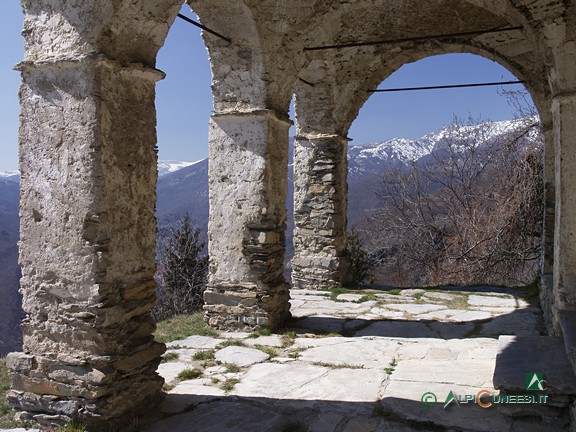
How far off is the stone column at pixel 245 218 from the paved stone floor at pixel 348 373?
38 centimetres

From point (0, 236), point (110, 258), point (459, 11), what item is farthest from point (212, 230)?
point (0, 236)

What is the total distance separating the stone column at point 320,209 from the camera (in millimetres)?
8703

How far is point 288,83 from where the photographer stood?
5863 millimetres

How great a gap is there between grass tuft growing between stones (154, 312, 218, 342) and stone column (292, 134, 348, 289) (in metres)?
2.82

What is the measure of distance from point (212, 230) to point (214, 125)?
118 centimetres

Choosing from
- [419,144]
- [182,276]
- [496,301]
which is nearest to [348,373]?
[496,301]

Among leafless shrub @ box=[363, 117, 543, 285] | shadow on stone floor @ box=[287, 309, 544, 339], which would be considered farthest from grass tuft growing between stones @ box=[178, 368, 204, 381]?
leafless shrub @ box=[363, 117, 543, 285]

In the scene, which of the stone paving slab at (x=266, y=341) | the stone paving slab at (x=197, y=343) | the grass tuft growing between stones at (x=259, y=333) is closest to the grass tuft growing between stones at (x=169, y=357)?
the stone paving slab at (x=197, y=343)

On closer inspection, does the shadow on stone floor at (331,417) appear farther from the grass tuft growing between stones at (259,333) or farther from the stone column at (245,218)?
the stone column at (245,218)

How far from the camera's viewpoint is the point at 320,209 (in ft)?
28.9

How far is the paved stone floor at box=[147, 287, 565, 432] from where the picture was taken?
3279 millimetres

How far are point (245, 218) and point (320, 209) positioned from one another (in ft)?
10.7

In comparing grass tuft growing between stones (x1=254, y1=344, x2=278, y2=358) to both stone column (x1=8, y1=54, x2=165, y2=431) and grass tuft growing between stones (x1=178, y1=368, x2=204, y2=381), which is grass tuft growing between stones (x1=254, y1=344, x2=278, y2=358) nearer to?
grass tuft growing between stones (x1=178, y1=368, x2=204, y2=381)

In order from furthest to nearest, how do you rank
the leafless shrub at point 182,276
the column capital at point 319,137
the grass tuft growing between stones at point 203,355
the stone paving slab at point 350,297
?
the leafless shrub at point 182,276 < the column capital at point 319,137 < the stone paving slab at point 350,297 < the grass tuft growing between stones at point 203,355
